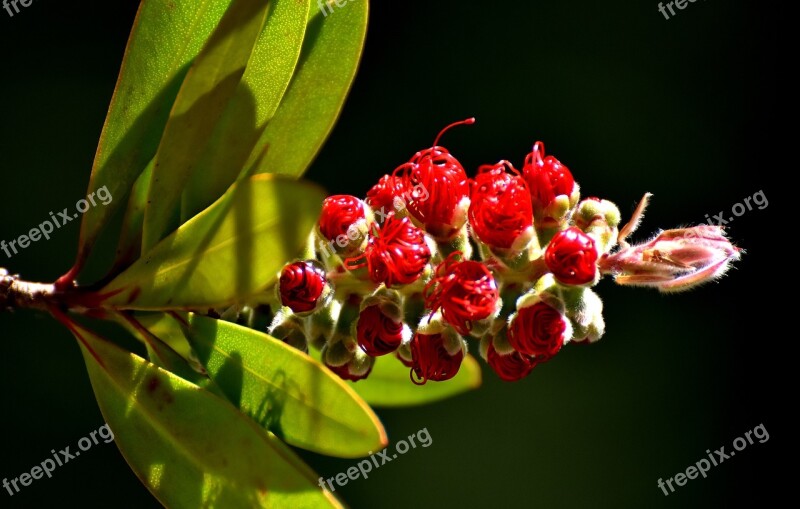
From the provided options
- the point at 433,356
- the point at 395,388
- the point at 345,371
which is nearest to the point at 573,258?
the point at 433,356

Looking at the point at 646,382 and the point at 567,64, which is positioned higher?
the point at 567,64

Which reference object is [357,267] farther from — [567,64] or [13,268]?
[567,64]

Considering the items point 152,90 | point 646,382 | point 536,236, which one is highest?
point 152,90

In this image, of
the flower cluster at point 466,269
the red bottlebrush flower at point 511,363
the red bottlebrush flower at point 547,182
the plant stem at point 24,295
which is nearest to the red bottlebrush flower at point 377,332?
the flower cluster at point 466,269

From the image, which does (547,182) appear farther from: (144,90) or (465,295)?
(144,90)

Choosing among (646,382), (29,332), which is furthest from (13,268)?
(646,382)
